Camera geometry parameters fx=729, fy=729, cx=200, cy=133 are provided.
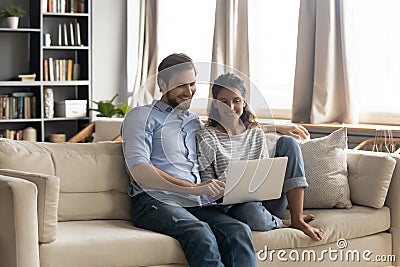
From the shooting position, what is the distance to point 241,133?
11.0 ft

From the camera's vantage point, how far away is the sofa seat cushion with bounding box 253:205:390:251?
10.5 feet

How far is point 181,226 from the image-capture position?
2977 mm

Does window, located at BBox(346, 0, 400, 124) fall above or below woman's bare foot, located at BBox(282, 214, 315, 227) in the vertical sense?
above

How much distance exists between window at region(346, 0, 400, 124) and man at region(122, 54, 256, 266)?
6.18 ft

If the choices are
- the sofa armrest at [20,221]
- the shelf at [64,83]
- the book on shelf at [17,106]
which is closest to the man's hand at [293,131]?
the sofa armrest at [20,221]

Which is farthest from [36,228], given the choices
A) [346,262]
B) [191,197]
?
[346,262]

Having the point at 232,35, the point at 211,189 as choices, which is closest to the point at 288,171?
the point at 211,189

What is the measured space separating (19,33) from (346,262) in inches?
156

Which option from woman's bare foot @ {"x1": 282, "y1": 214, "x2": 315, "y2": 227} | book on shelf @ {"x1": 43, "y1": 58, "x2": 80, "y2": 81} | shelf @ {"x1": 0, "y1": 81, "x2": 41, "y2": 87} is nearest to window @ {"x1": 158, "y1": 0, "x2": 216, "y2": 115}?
book on shelf @ {"x1": 43, "y1": 58, "x2": 80, "y2": 81}

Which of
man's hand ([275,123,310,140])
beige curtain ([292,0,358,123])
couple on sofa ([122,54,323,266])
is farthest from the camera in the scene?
beige curtain ([292,0,358,123])

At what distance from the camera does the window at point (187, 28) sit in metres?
6.20

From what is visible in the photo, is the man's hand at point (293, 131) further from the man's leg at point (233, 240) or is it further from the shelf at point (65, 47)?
the shelf at point (65, 47)

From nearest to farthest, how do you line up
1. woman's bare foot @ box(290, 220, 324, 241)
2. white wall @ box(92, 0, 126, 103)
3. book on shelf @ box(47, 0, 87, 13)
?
1. woman's bare foot @ box(290, 220, 324, 241)
2. book on shelf @ box(47, 0, 87, 13)
3. white wall @ box(92, 0, 126, 103)

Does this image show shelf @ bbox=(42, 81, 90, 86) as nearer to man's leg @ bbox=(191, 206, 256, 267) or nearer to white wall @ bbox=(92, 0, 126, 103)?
white wall @ bbox=(92, 0, 126, 103)
